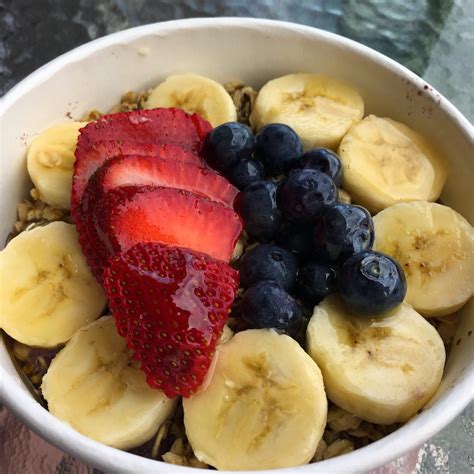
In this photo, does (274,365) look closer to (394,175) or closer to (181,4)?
(394,175)

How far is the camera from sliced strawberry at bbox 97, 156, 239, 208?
985 mm

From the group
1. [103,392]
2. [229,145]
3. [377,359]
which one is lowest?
[103,392]

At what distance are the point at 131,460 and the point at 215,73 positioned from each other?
78 cm

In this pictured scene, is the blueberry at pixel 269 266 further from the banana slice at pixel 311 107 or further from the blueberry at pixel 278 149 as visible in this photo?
the banana slice at pixel 311 107

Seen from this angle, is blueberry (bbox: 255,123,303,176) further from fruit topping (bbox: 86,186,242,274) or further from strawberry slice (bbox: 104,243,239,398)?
strawberry slice (bbox: 104,243,239,398)

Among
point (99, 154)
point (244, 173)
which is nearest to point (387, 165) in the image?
point (244, 173)

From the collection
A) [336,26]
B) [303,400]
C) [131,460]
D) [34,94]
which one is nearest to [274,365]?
[303,400]

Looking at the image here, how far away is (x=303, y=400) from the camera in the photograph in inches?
33.9

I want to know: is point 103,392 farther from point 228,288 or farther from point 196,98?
point 196,98

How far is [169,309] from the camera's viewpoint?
2.76 ft

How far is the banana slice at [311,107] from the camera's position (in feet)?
3.88

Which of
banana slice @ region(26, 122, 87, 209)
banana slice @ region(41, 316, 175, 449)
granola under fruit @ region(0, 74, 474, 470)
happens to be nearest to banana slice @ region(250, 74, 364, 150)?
granola under fruit @ region(0, 74, 474, 470)

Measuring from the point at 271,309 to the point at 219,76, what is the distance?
59cm

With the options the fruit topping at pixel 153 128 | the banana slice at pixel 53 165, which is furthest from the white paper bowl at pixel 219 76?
the fruit topping at pixel 153 128
